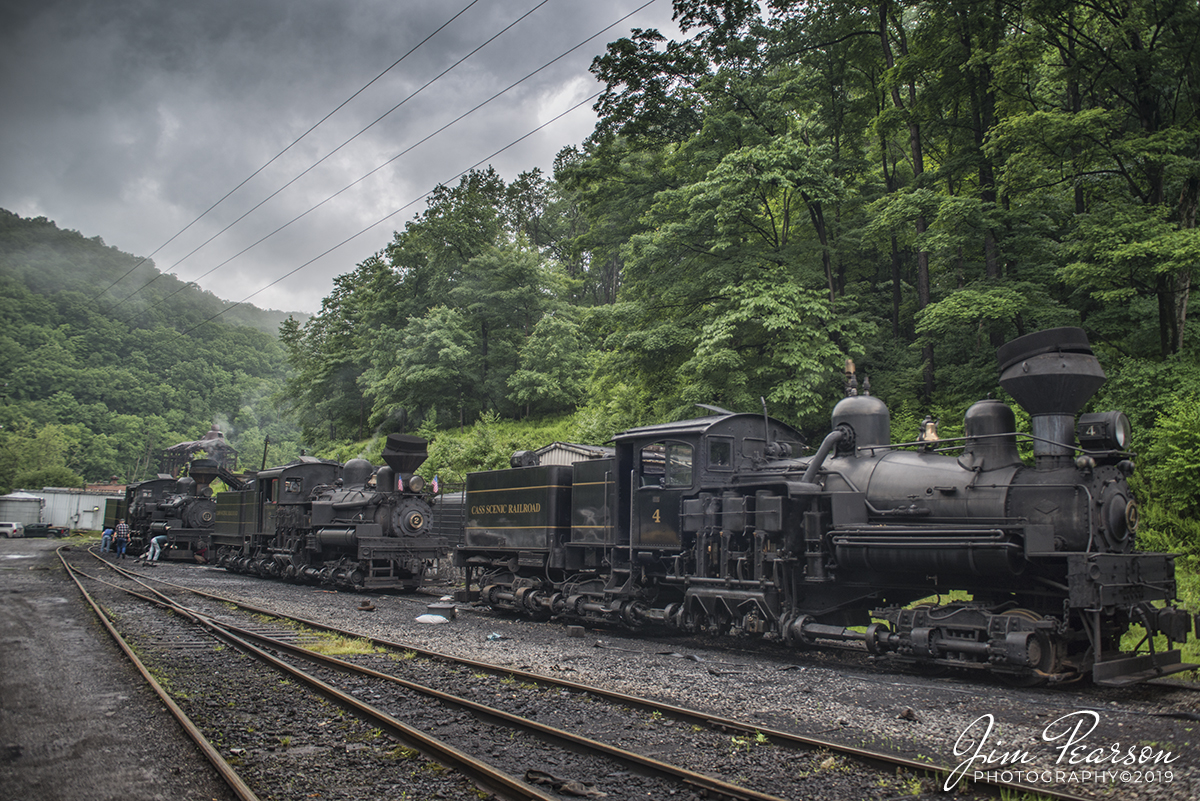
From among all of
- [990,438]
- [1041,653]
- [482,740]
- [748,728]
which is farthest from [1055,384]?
[482,740]

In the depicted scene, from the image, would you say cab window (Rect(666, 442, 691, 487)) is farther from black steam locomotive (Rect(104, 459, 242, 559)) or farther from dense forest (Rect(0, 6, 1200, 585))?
black steam locomotive (Rect(104, 459, 242, 559))

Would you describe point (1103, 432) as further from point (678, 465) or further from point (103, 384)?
point (103, 384)

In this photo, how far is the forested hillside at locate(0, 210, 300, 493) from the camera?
63.7m

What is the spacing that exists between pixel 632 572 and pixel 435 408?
27019 millimetres

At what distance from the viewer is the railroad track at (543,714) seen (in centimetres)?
472

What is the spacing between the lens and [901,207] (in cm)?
1670

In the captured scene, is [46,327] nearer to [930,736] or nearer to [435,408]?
[435,408]

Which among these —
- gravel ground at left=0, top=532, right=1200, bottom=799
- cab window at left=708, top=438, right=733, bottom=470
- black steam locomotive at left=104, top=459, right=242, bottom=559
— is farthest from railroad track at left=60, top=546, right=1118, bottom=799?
black steam locomotive at left=104, top=459, right=242, bottom=559

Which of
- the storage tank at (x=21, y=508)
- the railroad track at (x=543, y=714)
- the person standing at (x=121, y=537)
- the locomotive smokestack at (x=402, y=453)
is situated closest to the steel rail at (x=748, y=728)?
the railroad track at (x=543, y=714)

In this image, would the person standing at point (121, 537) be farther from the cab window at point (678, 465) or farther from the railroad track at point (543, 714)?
the cab window at point (678, 465)

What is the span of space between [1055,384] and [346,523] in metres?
16.2

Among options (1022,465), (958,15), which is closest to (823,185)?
(958,15)

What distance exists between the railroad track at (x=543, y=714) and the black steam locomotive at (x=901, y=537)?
3.10 meters

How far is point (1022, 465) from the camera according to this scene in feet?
26.9
